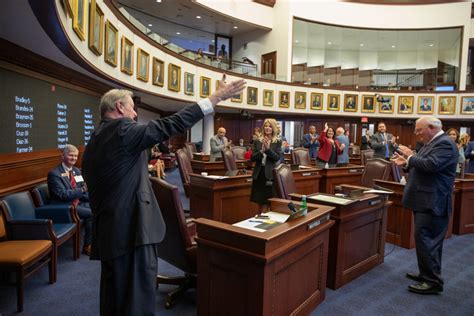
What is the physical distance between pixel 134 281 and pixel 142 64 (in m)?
6.32

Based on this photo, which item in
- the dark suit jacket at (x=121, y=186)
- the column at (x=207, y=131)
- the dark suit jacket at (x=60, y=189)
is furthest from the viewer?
the column at (x=207, y=131)

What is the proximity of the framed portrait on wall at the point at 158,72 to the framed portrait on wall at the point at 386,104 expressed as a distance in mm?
11320

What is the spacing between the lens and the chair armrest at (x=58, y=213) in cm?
339

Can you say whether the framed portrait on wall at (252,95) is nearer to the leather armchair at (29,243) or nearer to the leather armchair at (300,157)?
the leather armchair at (300,157)

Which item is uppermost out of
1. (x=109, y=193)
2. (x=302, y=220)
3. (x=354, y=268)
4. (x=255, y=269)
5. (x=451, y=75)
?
(x=451, y=75)

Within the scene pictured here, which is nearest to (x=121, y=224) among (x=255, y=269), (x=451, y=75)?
(x=255, y=269)

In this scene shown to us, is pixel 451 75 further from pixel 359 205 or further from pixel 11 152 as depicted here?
A: pixel 11 152

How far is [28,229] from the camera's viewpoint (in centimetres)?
289

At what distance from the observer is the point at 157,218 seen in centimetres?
173

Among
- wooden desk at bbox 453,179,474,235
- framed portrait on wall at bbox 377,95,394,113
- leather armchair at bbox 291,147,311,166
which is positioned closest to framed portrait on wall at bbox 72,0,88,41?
leather armchair at bbox 291,147,311,166

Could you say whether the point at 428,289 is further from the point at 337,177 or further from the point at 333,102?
the point at 333,102

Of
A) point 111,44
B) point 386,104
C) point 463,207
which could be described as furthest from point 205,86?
point 386,104

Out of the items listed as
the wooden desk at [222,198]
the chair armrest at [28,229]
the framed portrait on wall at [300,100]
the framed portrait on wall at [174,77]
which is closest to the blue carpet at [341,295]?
the chair armrest at [28,229]

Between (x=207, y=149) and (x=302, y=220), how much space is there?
12.0 metres
